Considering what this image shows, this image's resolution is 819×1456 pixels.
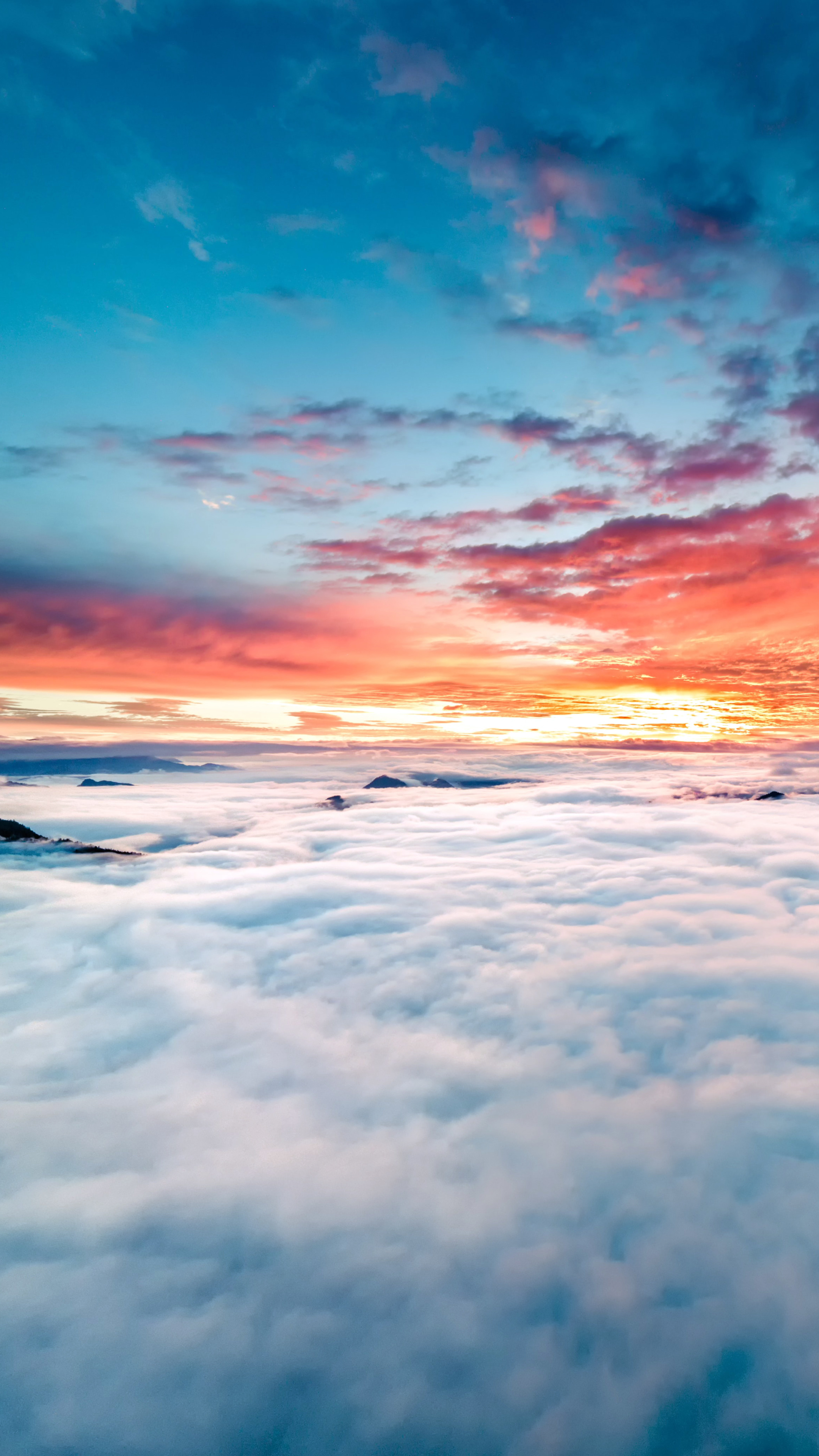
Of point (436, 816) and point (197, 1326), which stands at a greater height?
point (197, 1326)

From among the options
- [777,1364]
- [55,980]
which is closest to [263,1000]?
[55,980]

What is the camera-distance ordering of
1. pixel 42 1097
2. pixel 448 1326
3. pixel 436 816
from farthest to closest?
1. pixel 436 816
2. pixel 42 1097
3. pixel 448 1326

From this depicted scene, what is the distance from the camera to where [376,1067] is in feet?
41.9

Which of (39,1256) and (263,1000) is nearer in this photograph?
(39,1256)

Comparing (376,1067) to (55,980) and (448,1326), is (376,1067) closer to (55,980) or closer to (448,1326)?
(448,1326)

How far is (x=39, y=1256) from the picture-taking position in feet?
24.1

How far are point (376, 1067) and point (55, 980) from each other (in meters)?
12.4

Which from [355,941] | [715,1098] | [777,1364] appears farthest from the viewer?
[355,941]

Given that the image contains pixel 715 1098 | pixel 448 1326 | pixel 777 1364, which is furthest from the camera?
pixel 715 1098

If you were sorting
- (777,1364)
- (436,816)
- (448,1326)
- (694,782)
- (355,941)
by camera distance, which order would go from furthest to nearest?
(694,782) → (436,816) → (355,941) → (448,1326) → (777,1364)

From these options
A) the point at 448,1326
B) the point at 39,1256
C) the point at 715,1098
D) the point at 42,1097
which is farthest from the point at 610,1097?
the point at 42,1097

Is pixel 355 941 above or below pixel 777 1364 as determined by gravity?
below

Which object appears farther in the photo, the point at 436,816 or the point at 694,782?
the point at 694,782

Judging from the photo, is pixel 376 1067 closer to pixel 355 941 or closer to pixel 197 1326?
pixel 197 1326
